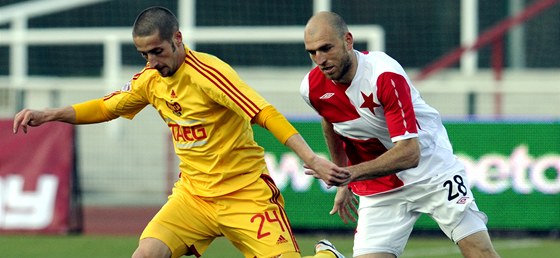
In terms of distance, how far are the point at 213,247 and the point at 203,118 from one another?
5642 millimetres

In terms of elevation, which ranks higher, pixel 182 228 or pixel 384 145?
pixel 384 145

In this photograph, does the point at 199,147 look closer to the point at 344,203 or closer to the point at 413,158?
the point at 344,203

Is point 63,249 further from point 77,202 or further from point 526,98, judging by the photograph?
point 526,98

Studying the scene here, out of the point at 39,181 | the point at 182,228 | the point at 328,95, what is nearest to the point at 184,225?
the point at 182,228

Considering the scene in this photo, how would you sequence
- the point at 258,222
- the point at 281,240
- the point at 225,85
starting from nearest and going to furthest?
the point at 225,85
the point at 281,240
the point at 258,222

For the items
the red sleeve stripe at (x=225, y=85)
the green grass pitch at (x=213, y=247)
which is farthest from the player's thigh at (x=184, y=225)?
the green grass pitch at (x=213, y=247)

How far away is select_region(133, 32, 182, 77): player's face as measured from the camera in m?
7.41

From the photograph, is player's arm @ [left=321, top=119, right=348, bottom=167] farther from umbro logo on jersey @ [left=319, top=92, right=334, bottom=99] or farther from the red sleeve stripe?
the red sleeve stripe

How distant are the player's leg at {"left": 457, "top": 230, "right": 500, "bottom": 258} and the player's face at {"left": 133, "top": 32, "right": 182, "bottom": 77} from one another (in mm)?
2112

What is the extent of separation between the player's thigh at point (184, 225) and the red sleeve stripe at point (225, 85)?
87 cm

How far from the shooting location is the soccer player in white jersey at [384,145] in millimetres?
7156

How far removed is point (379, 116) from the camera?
7.45m

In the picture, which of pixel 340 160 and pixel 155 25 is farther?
pixel 340 160

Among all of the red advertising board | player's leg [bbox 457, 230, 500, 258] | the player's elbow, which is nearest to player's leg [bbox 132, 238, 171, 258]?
the player's elbow
